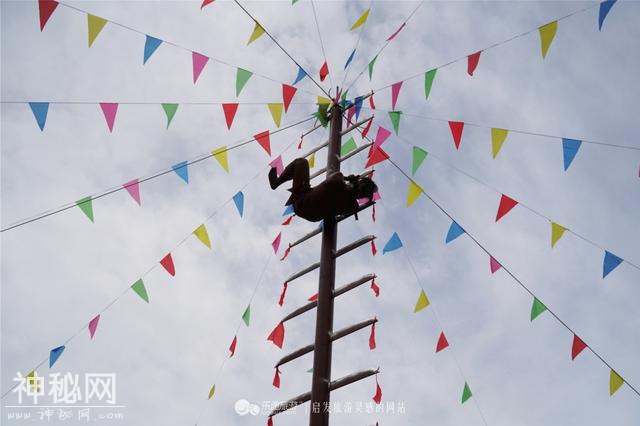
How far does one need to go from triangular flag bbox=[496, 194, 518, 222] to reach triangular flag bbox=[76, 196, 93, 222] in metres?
4.22

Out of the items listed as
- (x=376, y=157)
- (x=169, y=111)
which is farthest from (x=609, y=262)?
(x=169, y=111)

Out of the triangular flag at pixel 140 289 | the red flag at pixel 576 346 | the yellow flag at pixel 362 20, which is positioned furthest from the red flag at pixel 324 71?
the red flag at pixel 576 346

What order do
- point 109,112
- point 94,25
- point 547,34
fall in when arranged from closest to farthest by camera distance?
point 94,25 → point 547,34 → point 109,112

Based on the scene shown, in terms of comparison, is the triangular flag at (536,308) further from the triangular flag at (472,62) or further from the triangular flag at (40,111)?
the triangular flag at (40,111)

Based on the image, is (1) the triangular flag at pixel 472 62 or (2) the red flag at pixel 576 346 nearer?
(2) the red flag at pixel 576 346

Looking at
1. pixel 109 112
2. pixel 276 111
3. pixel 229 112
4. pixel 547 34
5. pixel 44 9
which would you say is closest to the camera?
pixel 44 9

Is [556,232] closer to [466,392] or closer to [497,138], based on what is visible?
[497,138]

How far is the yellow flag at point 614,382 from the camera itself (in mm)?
5016

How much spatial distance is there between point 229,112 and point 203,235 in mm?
1438

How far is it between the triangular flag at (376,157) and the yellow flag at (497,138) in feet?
3.72

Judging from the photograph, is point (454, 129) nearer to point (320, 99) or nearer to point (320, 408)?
point (320, 99)

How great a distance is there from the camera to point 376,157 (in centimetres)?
595

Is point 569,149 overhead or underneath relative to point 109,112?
underneath

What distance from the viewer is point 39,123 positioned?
4.98 m
